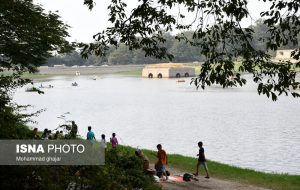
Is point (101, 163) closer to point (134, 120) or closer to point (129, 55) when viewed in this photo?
point (134, 120)

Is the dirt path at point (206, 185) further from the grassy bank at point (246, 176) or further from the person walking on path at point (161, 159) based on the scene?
the grassy bank at point (246, 176)

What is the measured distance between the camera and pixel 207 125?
54750 millimetres

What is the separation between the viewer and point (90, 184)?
27.6 feet

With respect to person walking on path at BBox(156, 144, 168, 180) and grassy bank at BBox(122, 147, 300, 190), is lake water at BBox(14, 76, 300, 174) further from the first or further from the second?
person walking on path at BBox(156, 144, 168, 180)

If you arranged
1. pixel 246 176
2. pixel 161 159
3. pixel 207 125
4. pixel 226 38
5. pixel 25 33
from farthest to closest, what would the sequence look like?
1. pixel 207 125
2. pixel 246 176
3. pixel 161 159
4. pixel 25 33
5. pixel 226 38

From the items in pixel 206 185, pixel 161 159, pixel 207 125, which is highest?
pixel 161 159

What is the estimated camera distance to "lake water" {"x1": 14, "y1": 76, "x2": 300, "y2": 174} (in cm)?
3603

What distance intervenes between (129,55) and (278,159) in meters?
164

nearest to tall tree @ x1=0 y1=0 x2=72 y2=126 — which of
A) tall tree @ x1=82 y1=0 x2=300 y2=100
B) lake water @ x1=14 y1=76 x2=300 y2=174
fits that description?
tall tree @ x1=82 y1=0 x2=300 y2=100

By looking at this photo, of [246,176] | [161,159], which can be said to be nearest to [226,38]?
[161,159]

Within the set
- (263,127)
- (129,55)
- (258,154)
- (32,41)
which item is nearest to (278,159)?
(258,154)

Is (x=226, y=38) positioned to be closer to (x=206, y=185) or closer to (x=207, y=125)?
(x=206, y=185)

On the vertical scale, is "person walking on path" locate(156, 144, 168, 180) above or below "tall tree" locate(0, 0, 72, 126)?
below

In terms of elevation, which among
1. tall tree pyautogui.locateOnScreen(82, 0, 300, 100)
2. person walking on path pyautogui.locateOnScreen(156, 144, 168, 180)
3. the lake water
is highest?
tall tree pyautogui.locateOnScreen(82, 0, 300, 100)
